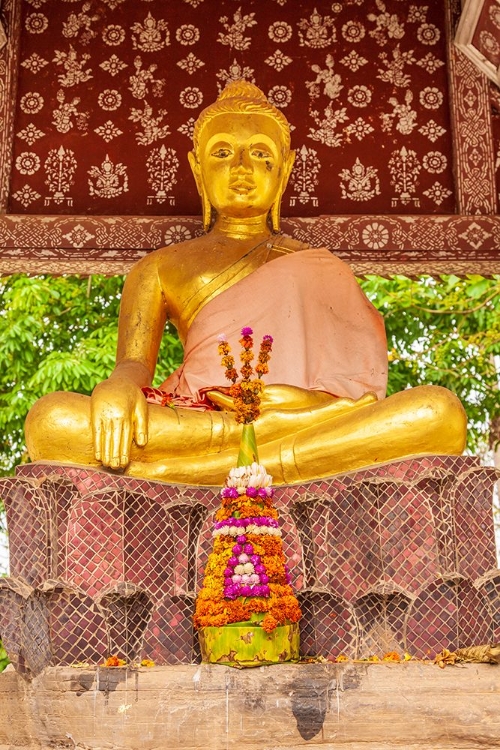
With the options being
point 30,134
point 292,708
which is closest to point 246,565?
point 292,708

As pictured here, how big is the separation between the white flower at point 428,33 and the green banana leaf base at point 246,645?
3900 millimetres

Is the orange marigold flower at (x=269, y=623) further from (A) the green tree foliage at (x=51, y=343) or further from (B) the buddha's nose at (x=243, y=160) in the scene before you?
(A) the green tree foliage at (x=51, y=343)

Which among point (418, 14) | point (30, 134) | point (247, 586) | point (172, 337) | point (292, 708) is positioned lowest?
point (292, 708)

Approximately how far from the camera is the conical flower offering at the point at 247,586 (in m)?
3.69

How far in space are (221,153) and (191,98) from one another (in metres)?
0.82

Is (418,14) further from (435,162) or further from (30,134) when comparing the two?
(30,134)

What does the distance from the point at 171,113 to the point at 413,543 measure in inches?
122

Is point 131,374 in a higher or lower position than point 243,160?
lower

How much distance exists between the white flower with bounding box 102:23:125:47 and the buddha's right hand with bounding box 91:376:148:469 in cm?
265

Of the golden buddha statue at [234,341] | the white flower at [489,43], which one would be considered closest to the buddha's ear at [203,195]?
the golden buddha statue at [234,341]

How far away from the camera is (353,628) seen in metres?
4.22

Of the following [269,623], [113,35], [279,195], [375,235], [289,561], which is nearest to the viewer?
[269,623]

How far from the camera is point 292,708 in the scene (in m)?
3.47

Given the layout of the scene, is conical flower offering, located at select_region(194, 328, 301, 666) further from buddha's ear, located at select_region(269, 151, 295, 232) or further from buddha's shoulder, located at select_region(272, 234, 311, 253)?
buddha's ear, located at select_region(269, 151, 295, 232)
